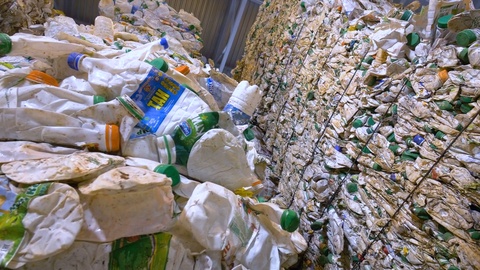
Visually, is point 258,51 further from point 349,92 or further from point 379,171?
point 379,171

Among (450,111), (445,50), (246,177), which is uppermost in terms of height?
(445,50)

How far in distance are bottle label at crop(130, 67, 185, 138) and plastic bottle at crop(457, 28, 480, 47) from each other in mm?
1036

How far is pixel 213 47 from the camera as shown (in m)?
6.62

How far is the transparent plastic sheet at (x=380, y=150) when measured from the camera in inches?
36.2

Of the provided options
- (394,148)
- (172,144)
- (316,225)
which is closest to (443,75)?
(394,148)

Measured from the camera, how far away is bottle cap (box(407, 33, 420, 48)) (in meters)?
1.27

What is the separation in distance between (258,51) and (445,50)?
9.88ft

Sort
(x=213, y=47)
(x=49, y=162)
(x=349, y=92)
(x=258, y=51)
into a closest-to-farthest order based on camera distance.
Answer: (x=49, y=162) → (x=349, y=92) → (x=258, y=51) → (x=213, y=47)

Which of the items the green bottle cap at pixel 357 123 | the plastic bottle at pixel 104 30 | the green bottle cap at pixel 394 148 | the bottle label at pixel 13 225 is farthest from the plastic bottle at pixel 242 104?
the plastic bottle at pixel 104 30

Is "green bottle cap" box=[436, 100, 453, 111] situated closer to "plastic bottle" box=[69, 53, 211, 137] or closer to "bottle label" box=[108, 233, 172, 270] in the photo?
"plastic bottle" box=[69, 53, 211, 137]

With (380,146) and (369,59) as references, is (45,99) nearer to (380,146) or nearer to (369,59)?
(380,146)

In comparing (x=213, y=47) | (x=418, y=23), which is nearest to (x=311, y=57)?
(x=418, y=23)

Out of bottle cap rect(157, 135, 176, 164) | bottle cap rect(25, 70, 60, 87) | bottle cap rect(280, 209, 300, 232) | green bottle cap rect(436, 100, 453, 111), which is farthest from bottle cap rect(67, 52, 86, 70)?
green bottle cap rect(436, 100, 453, 111)

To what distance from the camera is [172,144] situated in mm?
952
